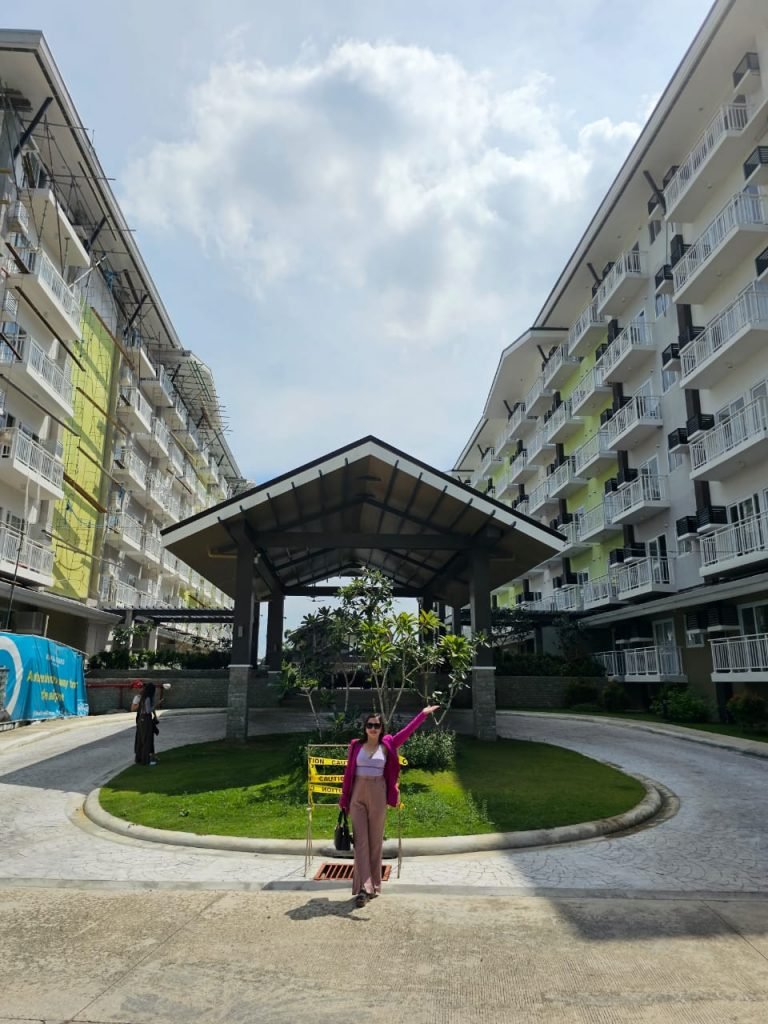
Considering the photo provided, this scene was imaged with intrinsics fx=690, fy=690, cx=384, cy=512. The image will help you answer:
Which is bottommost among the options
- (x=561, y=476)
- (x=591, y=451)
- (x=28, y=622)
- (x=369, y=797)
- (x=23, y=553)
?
(x=369, y=797)

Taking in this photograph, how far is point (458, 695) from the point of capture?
22.8 m

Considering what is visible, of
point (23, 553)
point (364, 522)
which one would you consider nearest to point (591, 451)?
point (364, 522)

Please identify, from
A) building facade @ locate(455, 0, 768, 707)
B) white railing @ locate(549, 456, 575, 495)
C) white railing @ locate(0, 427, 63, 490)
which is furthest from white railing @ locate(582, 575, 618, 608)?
white railing @ locate(0, 427, 63, 490)

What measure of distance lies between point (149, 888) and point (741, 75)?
95.0ft

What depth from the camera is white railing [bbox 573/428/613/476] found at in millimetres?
33219

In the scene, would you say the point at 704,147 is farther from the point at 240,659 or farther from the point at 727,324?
the point at 240,659

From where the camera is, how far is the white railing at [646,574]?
90.5ft

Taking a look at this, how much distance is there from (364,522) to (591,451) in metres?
20.4

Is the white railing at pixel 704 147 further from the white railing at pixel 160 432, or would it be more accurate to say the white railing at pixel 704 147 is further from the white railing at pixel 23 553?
the white railing at pixel 160 432

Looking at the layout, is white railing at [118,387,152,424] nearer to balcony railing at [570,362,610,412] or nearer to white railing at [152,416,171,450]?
white railing at [152,416,171,450]

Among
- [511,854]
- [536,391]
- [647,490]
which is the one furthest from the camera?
[536,391]

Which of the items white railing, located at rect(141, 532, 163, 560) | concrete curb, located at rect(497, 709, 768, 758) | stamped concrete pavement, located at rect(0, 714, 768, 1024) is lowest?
stamped concrete pavement, located at rect(0, 714, 768, 1024)

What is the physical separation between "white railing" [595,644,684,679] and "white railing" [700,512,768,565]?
12.0 ft

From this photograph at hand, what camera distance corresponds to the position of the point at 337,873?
22.7ft
